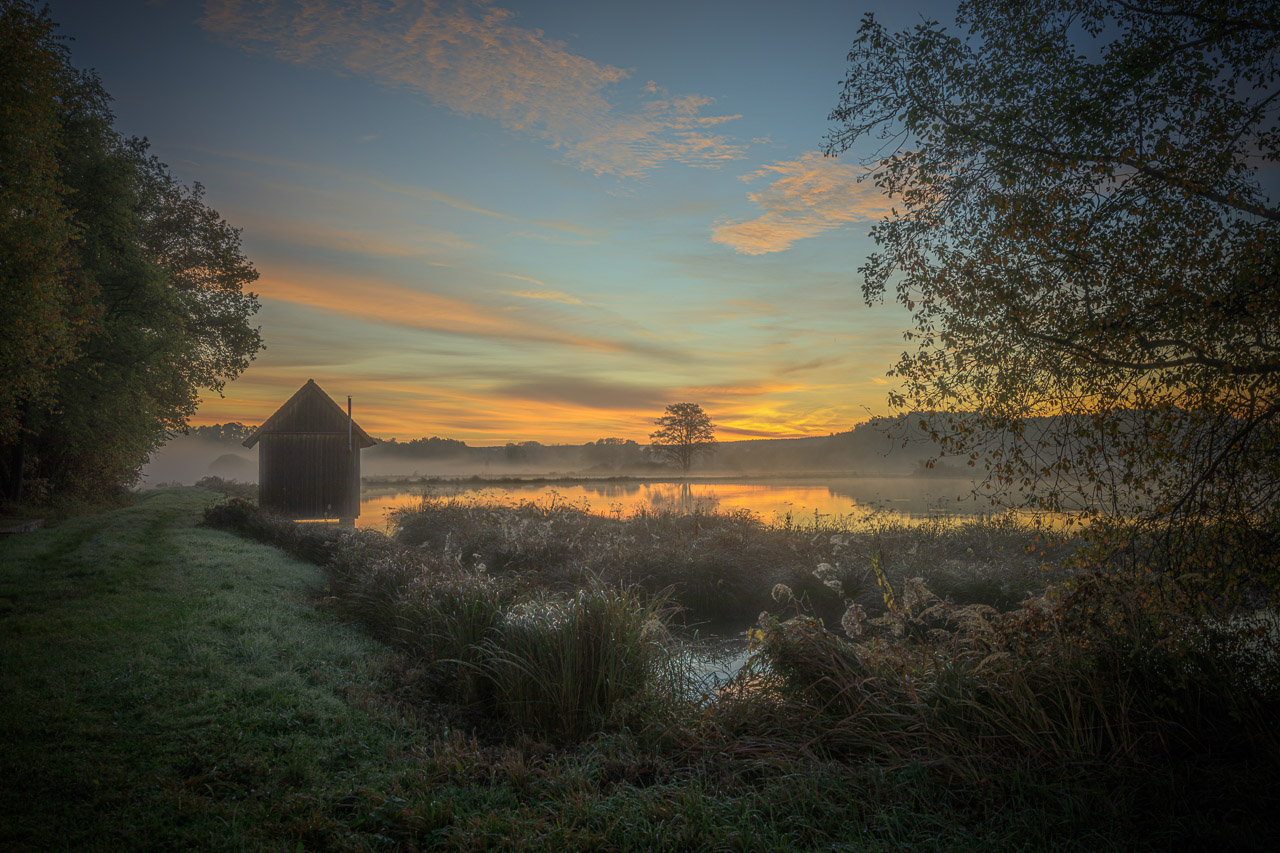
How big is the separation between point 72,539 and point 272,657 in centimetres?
1043

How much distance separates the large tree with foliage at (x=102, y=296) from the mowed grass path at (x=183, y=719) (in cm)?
819

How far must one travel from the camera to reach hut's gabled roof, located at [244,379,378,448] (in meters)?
24.7

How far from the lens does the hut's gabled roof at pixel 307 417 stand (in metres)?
24.7

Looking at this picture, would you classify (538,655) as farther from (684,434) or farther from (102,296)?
(684,434)

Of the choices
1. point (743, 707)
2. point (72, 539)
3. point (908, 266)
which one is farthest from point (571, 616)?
point (72, 539)

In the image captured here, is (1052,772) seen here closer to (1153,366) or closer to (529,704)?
(1153,366)

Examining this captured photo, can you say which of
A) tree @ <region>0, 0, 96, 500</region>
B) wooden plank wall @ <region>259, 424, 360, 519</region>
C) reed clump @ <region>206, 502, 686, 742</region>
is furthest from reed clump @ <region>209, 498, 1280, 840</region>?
wooden plank wall @ <region>259, 424, 360, 519</region>

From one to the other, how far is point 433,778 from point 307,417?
2374 centimetres

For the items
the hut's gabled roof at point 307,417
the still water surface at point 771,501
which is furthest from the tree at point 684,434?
the hut's gabled roof at point 307,417

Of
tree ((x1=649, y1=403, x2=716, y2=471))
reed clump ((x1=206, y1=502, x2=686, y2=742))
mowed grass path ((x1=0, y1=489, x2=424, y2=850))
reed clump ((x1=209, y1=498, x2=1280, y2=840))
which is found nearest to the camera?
mowed grass path ((x1=0, y1=489, x2=424, y2=850))

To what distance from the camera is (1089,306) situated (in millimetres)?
5543

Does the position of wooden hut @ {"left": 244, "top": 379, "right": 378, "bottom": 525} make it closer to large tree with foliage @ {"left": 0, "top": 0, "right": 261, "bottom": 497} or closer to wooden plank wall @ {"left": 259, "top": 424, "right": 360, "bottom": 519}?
wooden plank wall @ {"left": 259, "top": 424, "right": 360, "bottom": 519}

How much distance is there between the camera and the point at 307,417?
988 inches

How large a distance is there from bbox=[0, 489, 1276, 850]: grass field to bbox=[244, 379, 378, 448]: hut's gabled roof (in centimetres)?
1854
